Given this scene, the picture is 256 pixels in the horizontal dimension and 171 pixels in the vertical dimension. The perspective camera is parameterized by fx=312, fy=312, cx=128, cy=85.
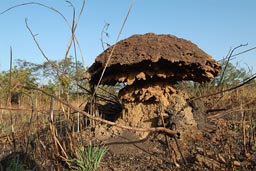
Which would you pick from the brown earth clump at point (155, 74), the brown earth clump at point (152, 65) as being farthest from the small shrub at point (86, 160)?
the brown earth clump at point (152, 65)

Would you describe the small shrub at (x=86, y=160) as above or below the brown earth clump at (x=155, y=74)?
below

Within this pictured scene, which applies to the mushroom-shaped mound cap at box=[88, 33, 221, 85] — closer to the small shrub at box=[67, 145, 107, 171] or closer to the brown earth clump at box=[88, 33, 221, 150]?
the brown earth clump at box=[88, 33, 221, 150]

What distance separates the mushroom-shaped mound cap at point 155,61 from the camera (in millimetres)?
3023

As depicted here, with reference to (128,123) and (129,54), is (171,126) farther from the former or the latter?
(129,54)

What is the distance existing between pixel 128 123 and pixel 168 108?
48cm

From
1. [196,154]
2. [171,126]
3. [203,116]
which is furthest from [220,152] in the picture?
[203,116]

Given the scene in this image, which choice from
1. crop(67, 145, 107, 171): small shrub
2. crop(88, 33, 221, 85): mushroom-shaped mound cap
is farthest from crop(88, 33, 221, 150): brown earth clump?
crop(67, 145, 107, 171): small shrub

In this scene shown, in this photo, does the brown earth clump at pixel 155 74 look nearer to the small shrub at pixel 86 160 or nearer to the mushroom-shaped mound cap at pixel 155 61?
the mushroom-shaped mound cap at pixel 155 61

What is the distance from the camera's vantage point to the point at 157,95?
325cm

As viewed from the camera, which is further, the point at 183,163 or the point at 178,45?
the point at 178,45

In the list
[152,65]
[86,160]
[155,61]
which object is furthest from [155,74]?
[86,160]

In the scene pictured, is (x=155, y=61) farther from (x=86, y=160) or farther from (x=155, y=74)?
(x=86, y=160)

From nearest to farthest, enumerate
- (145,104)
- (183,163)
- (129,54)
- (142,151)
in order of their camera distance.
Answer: (183,163) → (142,151) → (129,54) → (145,104)

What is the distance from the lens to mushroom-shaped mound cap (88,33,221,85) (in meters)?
3.02
